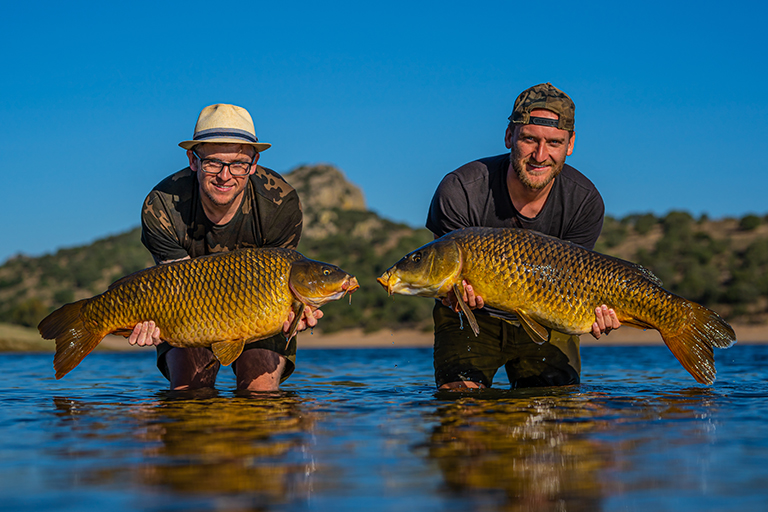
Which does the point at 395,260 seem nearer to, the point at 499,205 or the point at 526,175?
the point at 499,205

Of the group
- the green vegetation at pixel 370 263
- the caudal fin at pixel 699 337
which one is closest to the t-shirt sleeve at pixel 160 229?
the caudal fin at pixel 699 337

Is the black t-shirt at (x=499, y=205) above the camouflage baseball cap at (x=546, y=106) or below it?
below

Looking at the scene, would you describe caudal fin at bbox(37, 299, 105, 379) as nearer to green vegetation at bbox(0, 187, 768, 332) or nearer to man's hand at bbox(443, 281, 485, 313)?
man's hand at bbox(443, 281, 485, 313)

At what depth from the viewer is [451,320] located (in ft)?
23.5

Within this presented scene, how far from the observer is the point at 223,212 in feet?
22.5

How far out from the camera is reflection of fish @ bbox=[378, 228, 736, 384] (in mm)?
5906

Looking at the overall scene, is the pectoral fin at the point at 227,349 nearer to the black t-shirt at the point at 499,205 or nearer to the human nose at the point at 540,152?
the black t-shirt at the point at 499,205

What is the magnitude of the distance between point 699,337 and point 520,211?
1.79 m

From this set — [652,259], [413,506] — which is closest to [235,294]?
[413,506]

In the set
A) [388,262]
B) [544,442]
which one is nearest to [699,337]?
[544,442]

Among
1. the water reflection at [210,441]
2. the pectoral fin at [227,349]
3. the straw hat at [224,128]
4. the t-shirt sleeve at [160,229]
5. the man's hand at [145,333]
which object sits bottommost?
the water reflection at [210,441]

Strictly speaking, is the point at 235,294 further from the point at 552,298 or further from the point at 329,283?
the point at 552,298

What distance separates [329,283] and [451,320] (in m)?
1.51

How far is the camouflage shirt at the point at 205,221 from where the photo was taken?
689cm
